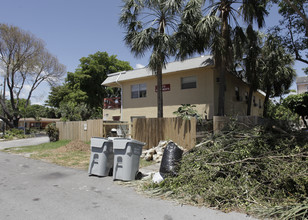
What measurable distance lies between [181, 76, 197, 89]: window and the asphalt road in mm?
10039

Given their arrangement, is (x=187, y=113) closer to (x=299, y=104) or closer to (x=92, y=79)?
(x=299, y=104)

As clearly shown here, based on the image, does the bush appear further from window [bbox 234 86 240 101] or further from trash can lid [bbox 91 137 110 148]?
window [bbox 234 86 240 101]

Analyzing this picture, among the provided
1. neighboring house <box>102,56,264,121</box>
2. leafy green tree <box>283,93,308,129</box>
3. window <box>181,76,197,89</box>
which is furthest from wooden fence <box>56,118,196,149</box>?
leafy green tree <box>283,93,308,129</box>

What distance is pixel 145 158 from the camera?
9086 mm

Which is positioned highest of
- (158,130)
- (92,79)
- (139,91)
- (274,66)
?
(92,79)

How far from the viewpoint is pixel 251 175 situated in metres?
4.84

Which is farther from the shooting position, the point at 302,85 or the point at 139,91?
the point at 302,85

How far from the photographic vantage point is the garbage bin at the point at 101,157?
6.62 m

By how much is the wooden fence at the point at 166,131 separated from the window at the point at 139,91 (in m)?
6.22

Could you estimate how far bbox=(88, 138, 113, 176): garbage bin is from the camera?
21.7 ft

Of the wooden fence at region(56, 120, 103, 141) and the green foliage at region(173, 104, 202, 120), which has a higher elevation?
the green foliage at region(173, 104, 202, 120)

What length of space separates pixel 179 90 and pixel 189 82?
863mm

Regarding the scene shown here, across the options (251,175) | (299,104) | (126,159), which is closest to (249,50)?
(299,104)

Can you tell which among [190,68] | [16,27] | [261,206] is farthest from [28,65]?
[261,206]
